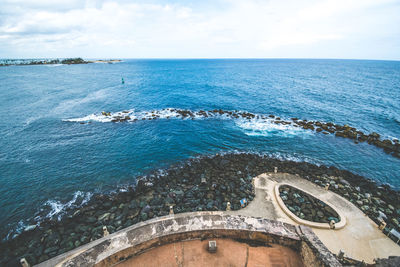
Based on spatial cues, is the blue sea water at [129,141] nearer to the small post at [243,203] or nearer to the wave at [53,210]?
the wave at [53,210]

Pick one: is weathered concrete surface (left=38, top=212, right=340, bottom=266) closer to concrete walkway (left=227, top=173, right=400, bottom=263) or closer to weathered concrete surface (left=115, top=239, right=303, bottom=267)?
weathered concrete surface (left=115, top=239, right=303, bottom=267)

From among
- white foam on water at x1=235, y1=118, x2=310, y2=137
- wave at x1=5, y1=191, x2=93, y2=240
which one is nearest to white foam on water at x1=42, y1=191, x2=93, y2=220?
wave at x1=5, y1=191, x2=93, y2=240

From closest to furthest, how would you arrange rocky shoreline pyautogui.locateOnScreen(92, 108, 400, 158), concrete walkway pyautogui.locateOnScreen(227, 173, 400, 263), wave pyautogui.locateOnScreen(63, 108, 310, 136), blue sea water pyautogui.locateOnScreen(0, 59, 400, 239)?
1. concrete walkway pyautogui.locateOnScreen(227, 173, 400, 263)
2. blue sea water pyautogui.locateOnScreen(0, 59, 400, 239)
3. rocky shoreline pyautogui.locateOnScreen(92, 108, 400, 158)
4. wave pyautogui.locateOnScreen(63, 108, 310, 136)

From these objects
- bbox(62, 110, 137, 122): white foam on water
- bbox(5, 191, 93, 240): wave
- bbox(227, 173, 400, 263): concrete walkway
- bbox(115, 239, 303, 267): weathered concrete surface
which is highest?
bbox(115, 239, 303, 267): weathered concrete surface

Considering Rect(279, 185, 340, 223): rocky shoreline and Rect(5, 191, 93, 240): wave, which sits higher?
Rect(279, 185, 340, 223): rocky shoreline

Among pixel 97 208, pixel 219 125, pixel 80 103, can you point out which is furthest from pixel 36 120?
pixel 219 125

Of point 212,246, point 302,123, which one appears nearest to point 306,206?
point 212,246

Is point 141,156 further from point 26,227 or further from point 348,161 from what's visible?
point 348,161
